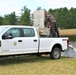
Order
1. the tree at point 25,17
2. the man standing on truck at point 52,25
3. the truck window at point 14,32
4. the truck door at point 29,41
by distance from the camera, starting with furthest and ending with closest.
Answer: the tree at point 25,17, the man standing on truck at point 52,25, the truck door at point 29,41, the truck window at point 14,32

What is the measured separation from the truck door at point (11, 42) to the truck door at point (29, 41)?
0.31 metres

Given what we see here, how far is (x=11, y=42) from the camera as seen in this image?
13539mm

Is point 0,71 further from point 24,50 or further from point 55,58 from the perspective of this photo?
point 55,58

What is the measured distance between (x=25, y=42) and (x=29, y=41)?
26 cm

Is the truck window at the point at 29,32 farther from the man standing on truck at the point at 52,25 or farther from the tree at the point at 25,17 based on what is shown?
the tree at the point at 25,17

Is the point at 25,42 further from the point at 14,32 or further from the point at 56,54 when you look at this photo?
the point at 56,54

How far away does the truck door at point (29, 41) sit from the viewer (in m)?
14.2

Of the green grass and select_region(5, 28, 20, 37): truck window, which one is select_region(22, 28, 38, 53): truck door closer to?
select_region(5, 28, 20, 37): truck window

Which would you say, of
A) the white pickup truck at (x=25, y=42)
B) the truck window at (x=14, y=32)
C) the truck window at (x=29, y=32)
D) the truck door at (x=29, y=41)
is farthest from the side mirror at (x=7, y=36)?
the truck window at (x=29, y=32)

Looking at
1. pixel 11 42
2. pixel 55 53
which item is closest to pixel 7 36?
pixel 11 42

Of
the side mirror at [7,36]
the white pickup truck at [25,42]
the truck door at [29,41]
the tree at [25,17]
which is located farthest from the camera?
the tree at [25,17]

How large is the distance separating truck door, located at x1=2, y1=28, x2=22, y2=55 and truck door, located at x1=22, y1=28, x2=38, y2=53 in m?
0.31

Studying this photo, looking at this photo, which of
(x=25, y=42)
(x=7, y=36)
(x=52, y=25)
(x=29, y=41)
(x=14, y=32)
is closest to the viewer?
(x=7, y=36)

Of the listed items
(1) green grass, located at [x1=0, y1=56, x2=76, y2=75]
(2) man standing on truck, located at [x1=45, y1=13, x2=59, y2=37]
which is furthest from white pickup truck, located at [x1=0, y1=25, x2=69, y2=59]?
Answer: (2) man standing on truck, located at [x1=45, y1=13, x2=59, y2=37]
